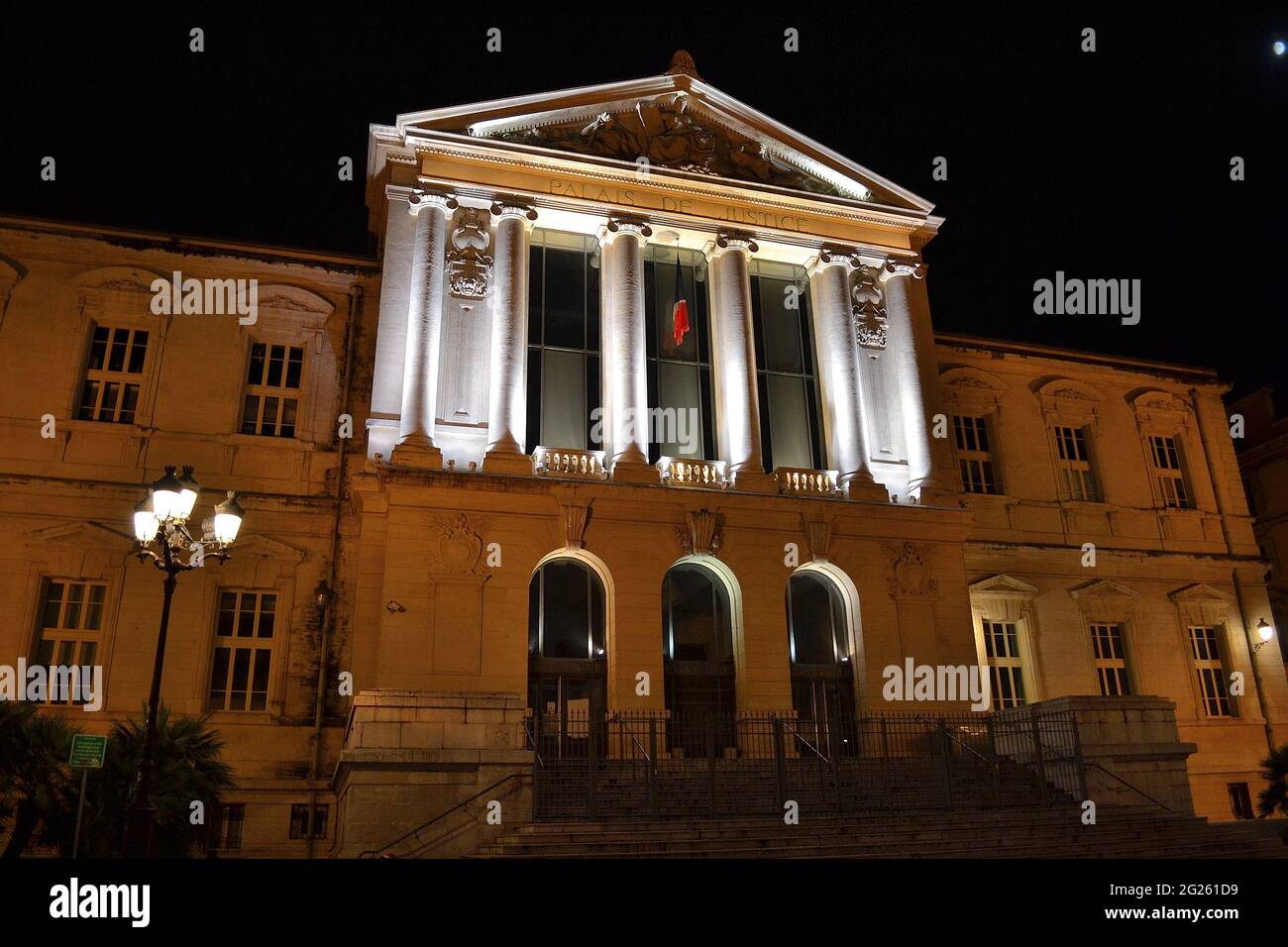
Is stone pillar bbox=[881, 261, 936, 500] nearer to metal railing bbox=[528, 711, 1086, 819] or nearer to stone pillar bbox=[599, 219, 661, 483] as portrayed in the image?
metal railing bbox=[528, 711, 1086, 819]

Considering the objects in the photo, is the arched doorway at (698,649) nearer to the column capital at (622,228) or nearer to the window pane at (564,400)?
the window pane at (564,400)

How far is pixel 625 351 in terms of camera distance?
72.4 feet

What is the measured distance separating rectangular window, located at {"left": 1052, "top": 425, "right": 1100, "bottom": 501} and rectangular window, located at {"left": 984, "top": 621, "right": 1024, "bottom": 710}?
4602 millimetres

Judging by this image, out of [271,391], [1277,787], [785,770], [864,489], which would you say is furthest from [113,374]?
[1277,787]

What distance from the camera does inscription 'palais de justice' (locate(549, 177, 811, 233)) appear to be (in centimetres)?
2338

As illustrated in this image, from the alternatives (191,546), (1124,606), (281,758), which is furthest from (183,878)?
(1124,606)

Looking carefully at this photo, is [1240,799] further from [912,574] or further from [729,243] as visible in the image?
[729,243]

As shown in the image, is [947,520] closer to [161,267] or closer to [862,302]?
[862,302]

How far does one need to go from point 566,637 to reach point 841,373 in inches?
348

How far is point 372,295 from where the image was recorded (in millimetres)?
23781

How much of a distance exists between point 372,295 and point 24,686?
10722 millimetres

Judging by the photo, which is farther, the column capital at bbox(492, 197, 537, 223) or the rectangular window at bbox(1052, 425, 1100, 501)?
the rectangular window at bbox(1052, 425, 1100, 501)

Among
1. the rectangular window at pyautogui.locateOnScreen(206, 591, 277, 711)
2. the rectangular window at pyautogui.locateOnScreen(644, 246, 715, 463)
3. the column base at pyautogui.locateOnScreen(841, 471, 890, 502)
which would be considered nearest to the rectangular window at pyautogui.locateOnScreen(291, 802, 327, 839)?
the rectangular window at pyautogui.locateOnScreen(206, 591, 277, 711)

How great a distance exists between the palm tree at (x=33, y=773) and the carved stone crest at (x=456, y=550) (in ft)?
24.9
